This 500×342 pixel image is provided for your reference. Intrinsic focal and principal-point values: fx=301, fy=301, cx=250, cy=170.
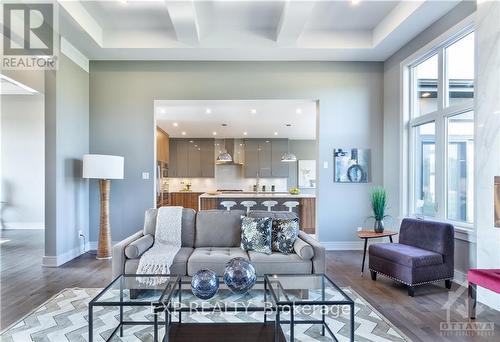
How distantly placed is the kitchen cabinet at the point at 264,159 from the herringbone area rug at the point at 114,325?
7.27 m

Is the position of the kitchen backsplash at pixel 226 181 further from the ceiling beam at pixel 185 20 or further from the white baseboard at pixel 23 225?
the ceiling beam at pixel 185 20

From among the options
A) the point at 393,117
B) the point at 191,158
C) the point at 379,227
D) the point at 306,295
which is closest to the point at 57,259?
the point at 306,295

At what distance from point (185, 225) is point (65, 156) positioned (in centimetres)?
230

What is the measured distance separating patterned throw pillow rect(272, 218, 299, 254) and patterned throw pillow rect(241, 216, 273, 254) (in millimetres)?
71

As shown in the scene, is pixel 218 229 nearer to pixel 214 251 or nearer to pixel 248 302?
pixel 214 251

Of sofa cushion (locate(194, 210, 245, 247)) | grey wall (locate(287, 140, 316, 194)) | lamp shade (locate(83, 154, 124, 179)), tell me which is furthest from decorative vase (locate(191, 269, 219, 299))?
grey wall (locate(287, 140, 316, 194))

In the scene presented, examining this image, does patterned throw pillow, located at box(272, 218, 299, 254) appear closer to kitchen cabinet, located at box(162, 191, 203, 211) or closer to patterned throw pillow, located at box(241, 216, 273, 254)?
patterned throw pillow, located at box(241, 216, 273, 254)

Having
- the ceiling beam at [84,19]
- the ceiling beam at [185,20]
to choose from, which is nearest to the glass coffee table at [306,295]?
the ceiling beam at [185,20]

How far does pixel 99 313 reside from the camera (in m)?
2.68

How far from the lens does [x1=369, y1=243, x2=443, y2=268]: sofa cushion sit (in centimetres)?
318

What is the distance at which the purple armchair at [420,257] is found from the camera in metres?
3.18

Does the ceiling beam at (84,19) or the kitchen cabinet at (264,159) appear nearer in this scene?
the ceiling beam at (84,19)

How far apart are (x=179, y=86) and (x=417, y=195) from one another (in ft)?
13.8

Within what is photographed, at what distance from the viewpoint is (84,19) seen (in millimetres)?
4059
